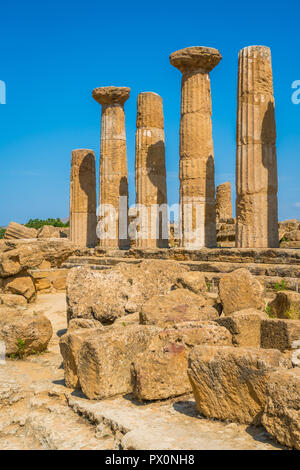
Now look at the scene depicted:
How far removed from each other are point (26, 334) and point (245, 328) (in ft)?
10.4

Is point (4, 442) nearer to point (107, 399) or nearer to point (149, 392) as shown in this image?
point (107, 399)

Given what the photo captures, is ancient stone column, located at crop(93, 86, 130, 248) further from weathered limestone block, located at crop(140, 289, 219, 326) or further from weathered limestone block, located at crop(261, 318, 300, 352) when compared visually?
weathered limestone block, located at crop(261, 318, 300, 352)

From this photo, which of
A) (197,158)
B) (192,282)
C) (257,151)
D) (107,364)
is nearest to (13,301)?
(192,282)

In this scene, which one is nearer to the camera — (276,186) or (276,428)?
(276,428)

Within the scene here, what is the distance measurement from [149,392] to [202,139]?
10.9 meters

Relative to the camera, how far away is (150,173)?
640 inches

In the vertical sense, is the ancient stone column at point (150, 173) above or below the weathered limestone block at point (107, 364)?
above

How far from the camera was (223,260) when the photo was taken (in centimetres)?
1194

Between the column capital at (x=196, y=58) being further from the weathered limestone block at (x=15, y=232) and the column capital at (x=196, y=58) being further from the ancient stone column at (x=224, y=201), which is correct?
the ancient stone column at (x=224, y=201)

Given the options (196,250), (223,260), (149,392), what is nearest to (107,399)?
(149,392)

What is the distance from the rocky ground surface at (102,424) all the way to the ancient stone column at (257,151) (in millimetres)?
7813

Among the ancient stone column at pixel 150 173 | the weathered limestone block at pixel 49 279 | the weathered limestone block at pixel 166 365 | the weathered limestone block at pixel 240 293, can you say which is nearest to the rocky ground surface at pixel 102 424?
the weathered limestone block at pixel 166 365

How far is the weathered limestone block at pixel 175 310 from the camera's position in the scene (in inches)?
233

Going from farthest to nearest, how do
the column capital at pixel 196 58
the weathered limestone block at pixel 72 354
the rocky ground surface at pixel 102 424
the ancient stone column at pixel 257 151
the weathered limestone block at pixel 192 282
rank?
the column capital at pixel 196 58, the ancient stone column at pixel 257 151, the weathered limestone block at pixel 192 282, the weathered limestone block at pixel 72 354, the rocky ground surface at pixel 102 424
